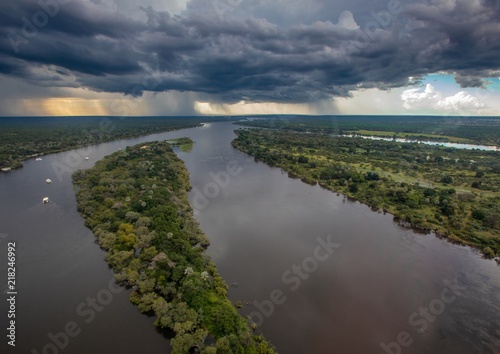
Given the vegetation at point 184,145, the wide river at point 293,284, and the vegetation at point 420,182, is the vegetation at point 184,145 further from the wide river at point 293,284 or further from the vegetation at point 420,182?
the wide river at point 293,284

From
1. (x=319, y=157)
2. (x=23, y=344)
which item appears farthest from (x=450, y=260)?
(x=319, y=157)

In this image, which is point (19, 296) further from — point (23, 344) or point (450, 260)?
point (450, 260)

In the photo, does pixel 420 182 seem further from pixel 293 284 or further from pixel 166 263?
pixel 166 263

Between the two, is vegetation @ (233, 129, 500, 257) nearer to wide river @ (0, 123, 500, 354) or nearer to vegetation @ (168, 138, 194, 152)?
wide river @ (0, 123, 500, 354)

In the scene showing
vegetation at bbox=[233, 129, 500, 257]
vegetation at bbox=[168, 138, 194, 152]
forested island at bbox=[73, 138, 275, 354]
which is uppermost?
forested island at bbox=[73, 138, 275, 354]

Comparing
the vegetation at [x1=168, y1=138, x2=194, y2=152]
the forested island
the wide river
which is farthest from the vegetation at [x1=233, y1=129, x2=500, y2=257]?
the forested island

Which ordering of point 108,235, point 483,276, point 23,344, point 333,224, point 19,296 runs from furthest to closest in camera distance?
point 333,224 < point 108,235 < point 483,276 < point 19,296 < point 23,344
